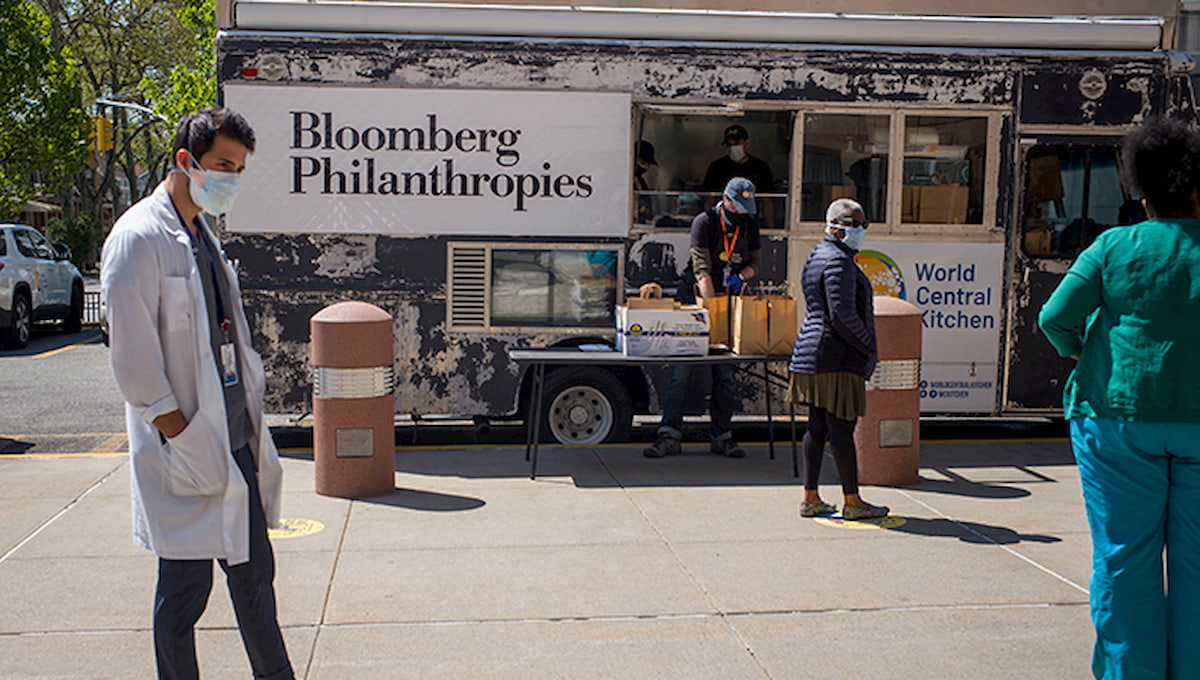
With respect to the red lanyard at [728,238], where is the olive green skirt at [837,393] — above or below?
below

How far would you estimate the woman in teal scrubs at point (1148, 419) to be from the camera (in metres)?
3.45

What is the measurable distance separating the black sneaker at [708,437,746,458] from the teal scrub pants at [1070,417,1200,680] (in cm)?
462

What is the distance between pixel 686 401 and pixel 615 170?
1794 millimetres

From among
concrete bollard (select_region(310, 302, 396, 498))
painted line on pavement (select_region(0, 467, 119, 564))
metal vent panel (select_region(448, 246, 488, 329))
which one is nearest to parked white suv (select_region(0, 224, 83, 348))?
painted line on pavement (select_region(0, 467, 119, 564))

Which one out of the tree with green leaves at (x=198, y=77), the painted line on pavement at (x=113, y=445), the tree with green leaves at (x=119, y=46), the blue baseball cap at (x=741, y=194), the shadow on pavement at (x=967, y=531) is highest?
the tree with green leaves at (x=119, y=46)

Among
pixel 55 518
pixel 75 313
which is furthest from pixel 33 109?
pixel 55 518

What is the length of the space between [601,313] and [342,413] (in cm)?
223

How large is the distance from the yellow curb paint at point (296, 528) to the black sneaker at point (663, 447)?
8.88 ft

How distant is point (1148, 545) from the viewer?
3.48 metres

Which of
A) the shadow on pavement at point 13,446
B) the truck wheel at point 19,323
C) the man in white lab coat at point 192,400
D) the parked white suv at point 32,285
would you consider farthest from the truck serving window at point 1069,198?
the truck wheel at point 19,323

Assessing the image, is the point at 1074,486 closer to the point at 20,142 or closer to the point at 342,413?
the point at 342,413

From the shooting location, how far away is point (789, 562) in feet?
18.4

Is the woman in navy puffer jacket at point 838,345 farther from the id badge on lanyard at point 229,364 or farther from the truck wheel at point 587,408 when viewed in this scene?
the id badge on lanyard at point 229,364

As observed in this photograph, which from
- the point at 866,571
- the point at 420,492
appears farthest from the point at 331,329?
the point at 866,571
